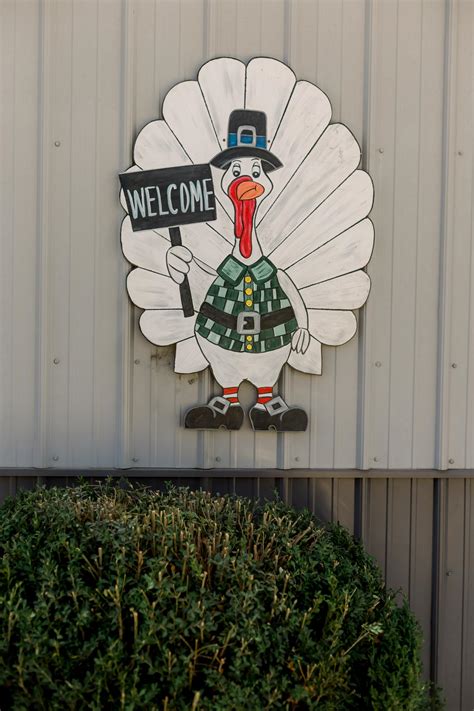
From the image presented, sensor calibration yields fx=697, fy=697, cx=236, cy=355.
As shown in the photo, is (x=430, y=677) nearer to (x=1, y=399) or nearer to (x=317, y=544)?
(x=317, y=544)

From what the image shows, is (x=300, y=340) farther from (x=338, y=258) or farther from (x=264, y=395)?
(x=338, y=258)

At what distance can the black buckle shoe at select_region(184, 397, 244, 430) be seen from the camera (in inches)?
141

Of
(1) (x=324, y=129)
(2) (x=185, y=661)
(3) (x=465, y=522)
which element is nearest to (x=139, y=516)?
(2) (x=185, y=661)

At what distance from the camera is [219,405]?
360 centimetres

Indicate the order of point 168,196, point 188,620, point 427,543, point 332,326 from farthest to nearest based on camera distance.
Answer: point 427,543
point 332,326
point 168,196
point 188,620

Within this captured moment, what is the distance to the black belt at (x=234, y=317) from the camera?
3582mm

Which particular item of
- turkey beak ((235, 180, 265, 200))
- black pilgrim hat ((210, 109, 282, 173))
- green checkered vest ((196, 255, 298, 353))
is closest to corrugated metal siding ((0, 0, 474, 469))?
green checkered vest ((196, 255, 298, 353))

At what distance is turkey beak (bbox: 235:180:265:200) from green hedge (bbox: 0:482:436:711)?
5.27ft

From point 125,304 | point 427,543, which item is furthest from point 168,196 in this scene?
point 427,543

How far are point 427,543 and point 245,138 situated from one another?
2359 mm

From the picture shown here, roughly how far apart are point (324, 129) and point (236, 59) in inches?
22.4

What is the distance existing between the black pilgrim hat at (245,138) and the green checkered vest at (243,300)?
0.50 m

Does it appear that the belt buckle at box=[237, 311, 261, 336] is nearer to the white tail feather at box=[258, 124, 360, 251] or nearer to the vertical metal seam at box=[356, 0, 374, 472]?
the white tail feather at box=[258, 124, 360, 251]

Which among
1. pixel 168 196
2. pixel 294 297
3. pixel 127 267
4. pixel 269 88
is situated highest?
pixel 269 88
